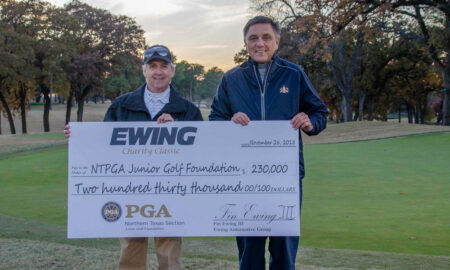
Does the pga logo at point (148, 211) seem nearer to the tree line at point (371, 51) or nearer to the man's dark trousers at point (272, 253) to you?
the man's dark trousers at point (272, 253)

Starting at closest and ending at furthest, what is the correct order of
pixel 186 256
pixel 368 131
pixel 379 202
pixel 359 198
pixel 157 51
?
pixel 157 51
pixel 186 256
pixel 379 202
pixel 359 198
pixel 368 131

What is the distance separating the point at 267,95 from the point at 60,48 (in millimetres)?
42967

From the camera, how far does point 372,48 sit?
4925 cm

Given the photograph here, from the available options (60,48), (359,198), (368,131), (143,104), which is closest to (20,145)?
(368,131)

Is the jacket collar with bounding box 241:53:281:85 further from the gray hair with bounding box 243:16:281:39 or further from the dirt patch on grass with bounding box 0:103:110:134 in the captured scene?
the dirt patch on grass with bounding box 0:103:110:134

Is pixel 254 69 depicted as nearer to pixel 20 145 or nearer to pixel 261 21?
pixel 261 21

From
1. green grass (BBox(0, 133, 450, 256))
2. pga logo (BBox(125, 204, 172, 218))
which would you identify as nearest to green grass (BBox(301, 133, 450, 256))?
green grass (BBox(0, 133, 450, 256))

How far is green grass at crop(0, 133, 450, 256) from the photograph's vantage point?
18.7 ft

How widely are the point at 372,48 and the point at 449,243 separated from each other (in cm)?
4619

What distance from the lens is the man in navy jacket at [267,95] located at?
3643 mm

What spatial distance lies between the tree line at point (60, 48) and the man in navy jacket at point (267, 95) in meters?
35.9

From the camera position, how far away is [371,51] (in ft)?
162

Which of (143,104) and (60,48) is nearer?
(143,104)

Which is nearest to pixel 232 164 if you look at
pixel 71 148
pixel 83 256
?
pixel 71 148
